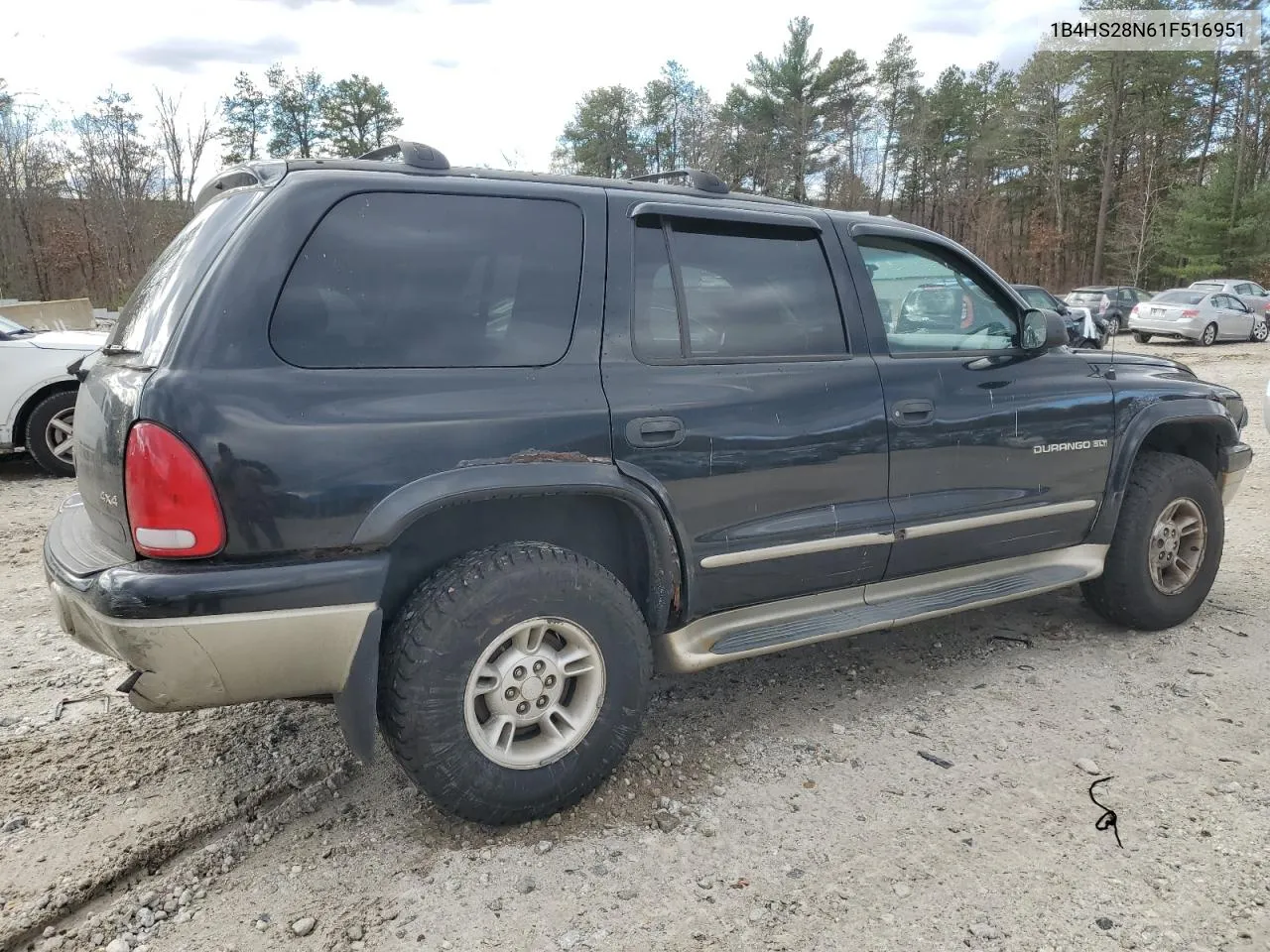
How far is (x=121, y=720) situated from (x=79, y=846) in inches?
32.5

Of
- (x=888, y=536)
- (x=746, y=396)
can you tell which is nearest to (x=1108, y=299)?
(x=888, y=536)

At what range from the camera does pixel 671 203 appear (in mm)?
2955

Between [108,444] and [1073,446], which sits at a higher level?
[108,444]

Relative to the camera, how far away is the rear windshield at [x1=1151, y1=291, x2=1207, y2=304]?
72.5ft

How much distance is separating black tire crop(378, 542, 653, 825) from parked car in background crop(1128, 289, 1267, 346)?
23.5m

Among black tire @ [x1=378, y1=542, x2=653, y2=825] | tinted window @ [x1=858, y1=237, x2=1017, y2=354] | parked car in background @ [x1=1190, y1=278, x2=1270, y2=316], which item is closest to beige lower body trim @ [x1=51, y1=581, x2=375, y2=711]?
black tire @ [x1=378, y1=542, x2=653, y2=825]

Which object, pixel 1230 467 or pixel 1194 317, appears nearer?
pixel 1230 467

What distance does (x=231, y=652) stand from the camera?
2.19 metres

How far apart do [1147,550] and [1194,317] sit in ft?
70.1

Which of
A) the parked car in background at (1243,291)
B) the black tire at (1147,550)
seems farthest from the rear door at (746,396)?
the parked car in background at (1243,291)

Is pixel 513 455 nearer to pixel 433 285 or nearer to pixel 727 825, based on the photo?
pixel 433 285

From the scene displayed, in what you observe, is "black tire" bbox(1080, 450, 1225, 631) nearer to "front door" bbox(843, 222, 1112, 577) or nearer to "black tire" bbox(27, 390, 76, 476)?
"front door" bbox(843, 222, 1112, 577)

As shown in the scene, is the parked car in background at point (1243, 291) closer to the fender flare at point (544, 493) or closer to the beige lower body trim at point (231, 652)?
the fender flare at point (544, 493)

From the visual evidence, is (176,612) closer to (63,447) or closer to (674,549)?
(674,549)
